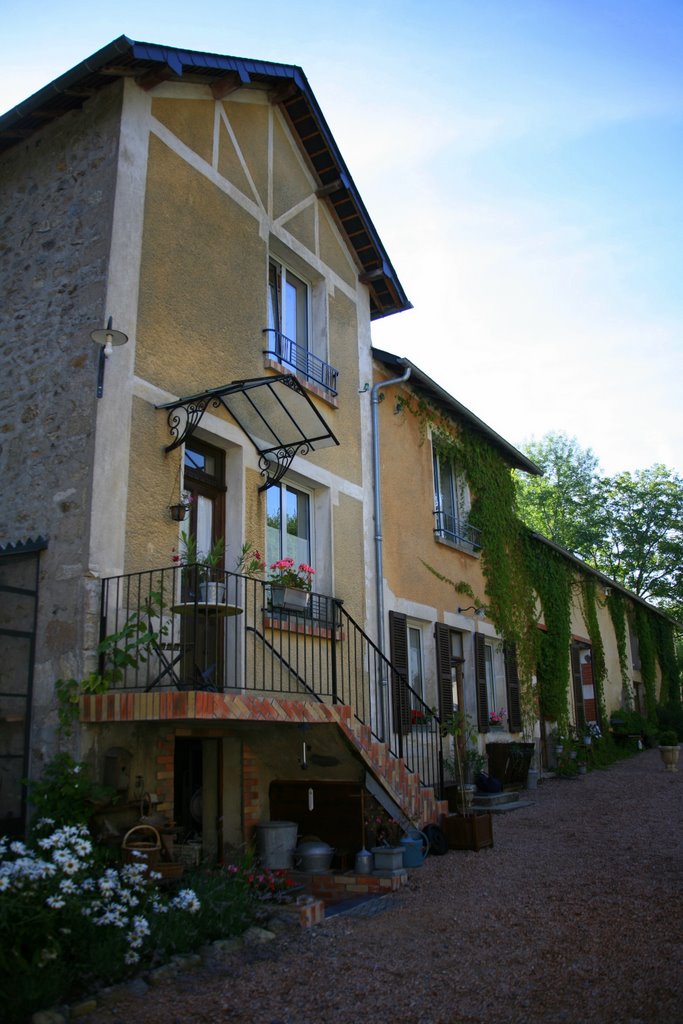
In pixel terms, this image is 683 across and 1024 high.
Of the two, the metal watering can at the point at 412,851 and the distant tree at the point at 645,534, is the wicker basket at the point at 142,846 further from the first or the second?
the distant tree at the point at 645,534

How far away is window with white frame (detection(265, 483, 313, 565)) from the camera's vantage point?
890cm

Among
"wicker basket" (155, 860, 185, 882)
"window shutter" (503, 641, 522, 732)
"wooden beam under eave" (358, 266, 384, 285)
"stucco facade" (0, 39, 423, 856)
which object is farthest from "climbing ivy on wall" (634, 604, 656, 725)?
"wicker basket" (155, 860, 185, 882)

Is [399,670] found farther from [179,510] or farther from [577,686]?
[577,686]

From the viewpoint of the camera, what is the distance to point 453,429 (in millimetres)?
13711

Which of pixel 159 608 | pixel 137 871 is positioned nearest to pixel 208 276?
pixel 159 608

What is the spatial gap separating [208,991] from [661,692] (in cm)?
2239

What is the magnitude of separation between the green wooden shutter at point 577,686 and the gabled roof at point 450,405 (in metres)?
4.25

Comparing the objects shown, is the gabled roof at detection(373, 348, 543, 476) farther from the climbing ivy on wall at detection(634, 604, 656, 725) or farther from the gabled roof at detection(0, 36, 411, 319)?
the climbing ivy on wall at detection(634, 604, 656, 725)

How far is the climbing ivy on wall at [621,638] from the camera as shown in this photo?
69.1 feet

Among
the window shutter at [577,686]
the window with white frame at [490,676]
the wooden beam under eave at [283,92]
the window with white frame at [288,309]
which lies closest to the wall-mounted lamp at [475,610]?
the window with white frame at [490,676]

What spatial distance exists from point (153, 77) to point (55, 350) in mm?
2678

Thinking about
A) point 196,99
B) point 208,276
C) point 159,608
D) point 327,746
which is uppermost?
point 196,99

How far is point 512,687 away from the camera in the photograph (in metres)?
14.2

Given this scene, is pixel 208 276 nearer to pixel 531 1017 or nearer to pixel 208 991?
pixel 208 991
